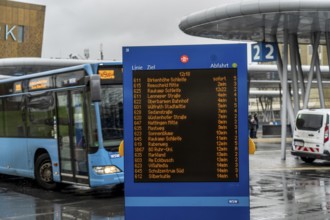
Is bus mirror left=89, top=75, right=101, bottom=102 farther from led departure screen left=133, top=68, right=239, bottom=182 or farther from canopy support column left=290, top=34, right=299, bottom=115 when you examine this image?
canopy support column left=290, top=34, right=299, bottom=115

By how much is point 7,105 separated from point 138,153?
10.5 metres

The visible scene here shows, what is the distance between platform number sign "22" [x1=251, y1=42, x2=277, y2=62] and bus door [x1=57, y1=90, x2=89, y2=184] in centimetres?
1113

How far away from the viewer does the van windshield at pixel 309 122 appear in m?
19.8

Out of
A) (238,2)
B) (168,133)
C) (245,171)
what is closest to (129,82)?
(168,133)

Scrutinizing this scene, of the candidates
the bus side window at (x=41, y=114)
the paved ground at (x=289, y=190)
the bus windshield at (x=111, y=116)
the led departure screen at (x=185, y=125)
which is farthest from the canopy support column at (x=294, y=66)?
the led departure screen at (x=185, y=125)

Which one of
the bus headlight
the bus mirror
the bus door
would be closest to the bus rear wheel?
the bus door

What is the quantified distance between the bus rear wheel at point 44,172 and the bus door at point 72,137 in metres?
0.83

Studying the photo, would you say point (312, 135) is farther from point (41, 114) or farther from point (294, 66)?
point (41, 114)

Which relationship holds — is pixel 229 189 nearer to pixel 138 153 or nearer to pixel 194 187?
pixel 194 187

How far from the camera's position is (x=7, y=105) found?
1505cm

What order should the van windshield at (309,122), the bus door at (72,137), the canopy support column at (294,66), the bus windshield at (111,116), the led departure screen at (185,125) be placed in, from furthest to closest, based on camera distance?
the canopy support column at (294,66) < the van windshield at (309,122) < the bus door at (72,137) < the bus windshield at (111,116) < the led departure screen at (185,125)

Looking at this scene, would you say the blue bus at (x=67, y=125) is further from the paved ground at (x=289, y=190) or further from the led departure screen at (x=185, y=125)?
the led departure screen at (x=185, y=125)

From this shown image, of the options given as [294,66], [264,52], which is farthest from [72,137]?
[294,66]

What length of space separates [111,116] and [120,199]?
1.77 metres
